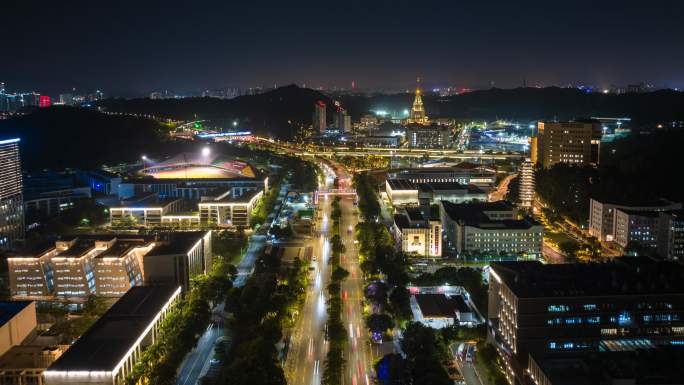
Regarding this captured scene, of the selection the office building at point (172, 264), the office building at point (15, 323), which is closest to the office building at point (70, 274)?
the office building at point (172, 264)

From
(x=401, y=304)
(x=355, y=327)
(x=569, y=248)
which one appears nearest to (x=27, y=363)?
(x=355, y=327)

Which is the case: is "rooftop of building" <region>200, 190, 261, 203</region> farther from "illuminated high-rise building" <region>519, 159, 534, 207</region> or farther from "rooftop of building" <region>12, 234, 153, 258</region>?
"illuminated high-rise building" <region>519, 159, 534, 207</region>

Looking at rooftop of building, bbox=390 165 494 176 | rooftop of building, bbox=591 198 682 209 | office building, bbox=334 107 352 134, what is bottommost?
rooftop of building, bbox=591 198 682 209

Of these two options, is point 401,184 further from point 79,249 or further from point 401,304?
point 79,249

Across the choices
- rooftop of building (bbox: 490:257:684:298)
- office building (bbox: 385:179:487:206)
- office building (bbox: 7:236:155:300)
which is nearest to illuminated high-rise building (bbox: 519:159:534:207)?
office building (bbox: 385:179:487:206)

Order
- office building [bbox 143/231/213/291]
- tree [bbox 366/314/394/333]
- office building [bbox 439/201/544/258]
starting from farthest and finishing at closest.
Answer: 1. office building [bbox 439/201/544/258]
2. office building [bbox 143/231/213/291]
3. tree [bbox 366/314/394/333]

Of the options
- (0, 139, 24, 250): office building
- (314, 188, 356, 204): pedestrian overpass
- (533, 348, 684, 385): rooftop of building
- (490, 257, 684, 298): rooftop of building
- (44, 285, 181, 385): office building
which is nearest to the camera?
(533, 348, 684, 385): rooftop of building
